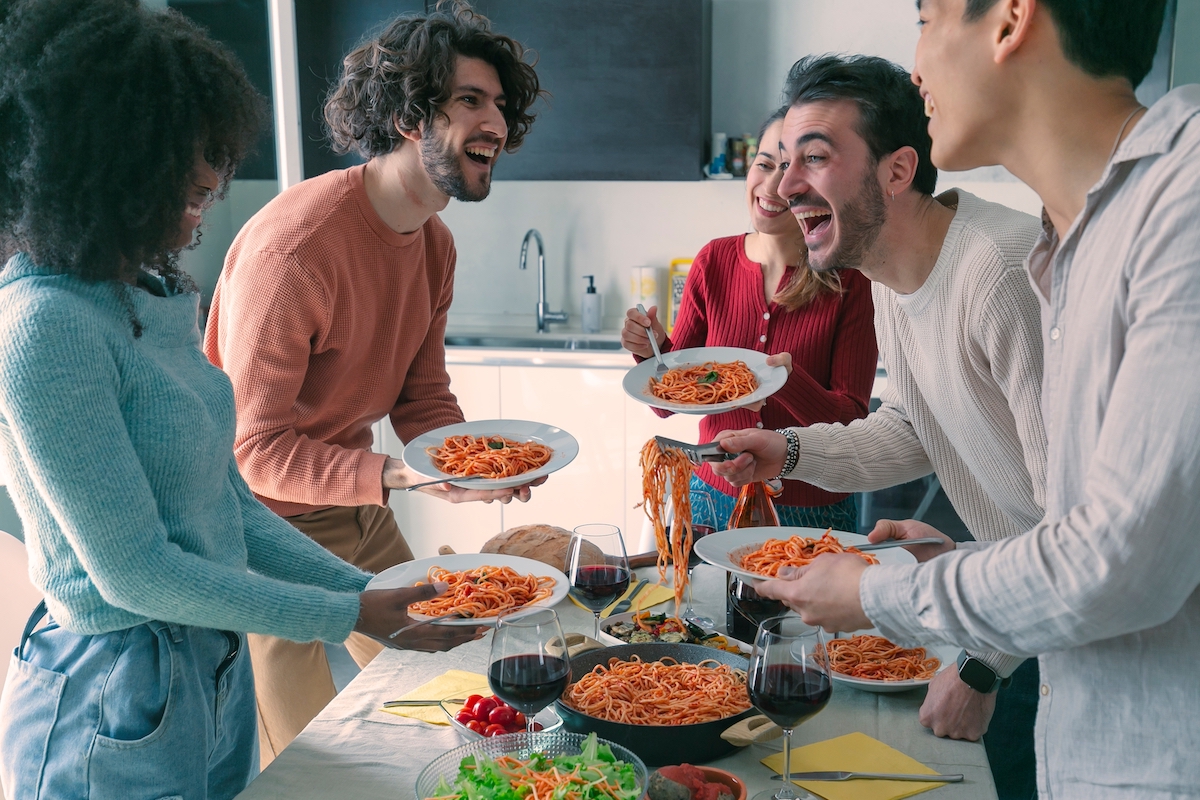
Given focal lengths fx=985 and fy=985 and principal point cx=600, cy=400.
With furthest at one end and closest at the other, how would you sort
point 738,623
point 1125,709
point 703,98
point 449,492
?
point 703,98, point 449,492, point 738,623, point 1125,709

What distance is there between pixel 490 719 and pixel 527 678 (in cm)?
21

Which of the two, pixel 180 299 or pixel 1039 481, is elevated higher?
pixel 180 299

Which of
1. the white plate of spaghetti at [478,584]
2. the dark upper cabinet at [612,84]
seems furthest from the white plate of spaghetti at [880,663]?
the dark upper cabinet at [612,84]

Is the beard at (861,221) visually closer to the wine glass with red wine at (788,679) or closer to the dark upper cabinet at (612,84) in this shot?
the wine glass with red wine at (788,679)

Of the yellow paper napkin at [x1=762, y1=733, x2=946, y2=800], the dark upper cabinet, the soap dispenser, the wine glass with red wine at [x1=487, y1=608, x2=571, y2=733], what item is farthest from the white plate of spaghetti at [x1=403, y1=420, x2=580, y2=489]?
the soap dispenser

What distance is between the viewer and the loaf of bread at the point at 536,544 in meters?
2.05

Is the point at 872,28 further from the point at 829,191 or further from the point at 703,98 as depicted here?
the point at 829,191

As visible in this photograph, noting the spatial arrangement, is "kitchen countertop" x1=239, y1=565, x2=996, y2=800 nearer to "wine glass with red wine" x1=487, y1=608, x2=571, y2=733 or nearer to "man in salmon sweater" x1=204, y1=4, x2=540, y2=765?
"wine glass with red wine" x1=487, y1=608, x2=571, y2=733

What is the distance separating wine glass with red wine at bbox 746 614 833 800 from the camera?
47.9 inches

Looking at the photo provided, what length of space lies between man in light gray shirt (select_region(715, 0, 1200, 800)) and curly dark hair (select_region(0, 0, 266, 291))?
1039 mm

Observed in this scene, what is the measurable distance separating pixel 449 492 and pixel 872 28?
11.1 feet

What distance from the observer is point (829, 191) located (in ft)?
6.63

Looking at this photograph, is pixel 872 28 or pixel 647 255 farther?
pixel 647 255

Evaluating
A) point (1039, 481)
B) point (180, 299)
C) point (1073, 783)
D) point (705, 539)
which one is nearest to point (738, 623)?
point (705, 539)
